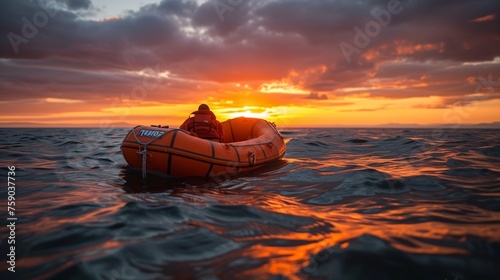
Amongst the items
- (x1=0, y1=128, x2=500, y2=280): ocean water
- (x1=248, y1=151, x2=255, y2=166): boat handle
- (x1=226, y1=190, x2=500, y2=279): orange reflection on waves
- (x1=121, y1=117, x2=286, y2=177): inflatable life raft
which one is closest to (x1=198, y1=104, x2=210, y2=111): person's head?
(x1=121, y1=117, x2=286, y2=177): inflatable life raft

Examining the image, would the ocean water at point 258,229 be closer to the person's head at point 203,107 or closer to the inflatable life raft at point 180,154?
the inflatable life raft at point 180,154

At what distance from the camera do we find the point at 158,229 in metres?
3.30

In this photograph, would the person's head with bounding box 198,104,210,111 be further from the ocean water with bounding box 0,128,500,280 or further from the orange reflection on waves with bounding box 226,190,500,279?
the orange reflection on waves with bounding box 226,190,500,279

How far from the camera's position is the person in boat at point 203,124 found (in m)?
7.83

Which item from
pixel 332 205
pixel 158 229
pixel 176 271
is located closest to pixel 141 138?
pixel 158 229

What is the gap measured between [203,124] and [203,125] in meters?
0.03

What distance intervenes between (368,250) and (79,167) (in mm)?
7865

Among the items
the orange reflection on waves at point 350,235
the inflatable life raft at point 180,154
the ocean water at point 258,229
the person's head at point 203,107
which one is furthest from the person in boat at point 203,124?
the orange reflection on waves at point 350,235

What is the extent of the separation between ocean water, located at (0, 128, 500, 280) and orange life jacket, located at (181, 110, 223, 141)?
6.24ft

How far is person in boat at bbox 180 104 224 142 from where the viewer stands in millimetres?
7828

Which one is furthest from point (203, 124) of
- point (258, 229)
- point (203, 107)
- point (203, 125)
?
point (258, 229)

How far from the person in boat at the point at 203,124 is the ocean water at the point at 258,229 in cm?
191

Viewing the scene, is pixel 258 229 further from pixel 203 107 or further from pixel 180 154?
pixel 203 107

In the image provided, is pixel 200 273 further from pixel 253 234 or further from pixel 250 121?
pixel 250 121
